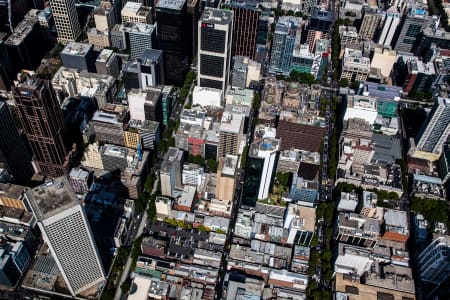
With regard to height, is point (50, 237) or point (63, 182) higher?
point (63, 182)

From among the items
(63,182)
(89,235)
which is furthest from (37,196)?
(89,235)

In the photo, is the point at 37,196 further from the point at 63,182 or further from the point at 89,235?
the point at 89,235

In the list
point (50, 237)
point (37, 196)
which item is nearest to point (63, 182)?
point (37, 196)

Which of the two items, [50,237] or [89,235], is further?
[89,235]

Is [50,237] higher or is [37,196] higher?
[37,196]

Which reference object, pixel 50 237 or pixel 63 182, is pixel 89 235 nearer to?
pixel 50 237

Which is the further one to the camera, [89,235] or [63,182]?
[89,235]
